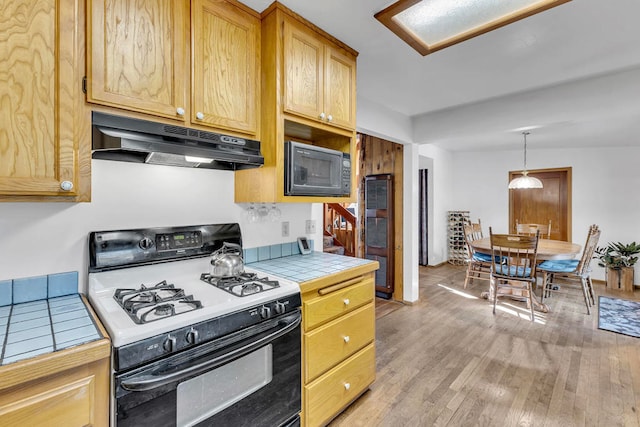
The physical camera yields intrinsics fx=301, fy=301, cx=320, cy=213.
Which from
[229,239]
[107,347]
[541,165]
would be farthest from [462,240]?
[107,347]

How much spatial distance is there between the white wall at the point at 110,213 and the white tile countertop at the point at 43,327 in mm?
167

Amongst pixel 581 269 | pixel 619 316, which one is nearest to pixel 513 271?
pixel 581 269

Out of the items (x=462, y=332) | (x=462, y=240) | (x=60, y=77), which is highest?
(x=60, y=77)

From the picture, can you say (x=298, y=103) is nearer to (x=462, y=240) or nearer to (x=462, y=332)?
(x=462, y=332)

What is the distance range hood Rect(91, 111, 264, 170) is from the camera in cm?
120

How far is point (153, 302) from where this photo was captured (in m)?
1.22

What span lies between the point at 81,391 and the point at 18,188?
70cm

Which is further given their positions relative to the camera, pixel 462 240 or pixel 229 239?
pixel 462 240

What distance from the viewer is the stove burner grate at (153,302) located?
3.60 ft

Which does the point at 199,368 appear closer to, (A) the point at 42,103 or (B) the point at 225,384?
(B) the point at 225,384

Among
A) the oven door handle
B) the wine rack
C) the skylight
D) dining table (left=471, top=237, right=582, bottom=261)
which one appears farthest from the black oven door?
the wine rack

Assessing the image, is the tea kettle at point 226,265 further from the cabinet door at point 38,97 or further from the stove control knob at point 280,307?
the cabinet door at point 38,97

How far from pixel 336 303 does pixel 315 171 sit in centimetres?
80

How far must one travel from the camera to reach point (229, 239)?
1.88 m
